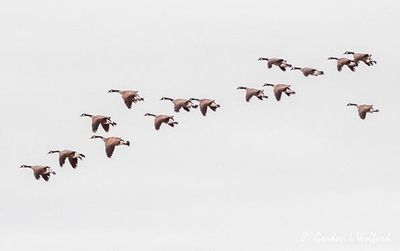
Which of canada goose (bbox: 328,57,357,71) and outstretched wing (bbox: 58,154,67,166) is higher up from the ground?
canada goose (bbox: 328,57,357,71)

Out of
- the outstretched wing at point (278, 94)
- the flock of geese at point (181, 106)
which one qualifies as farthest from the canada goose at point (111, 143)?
the outstretched wing at point (278, 94)

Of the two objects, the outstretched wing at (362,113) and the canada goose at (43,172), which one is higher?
the outstretched wing at (362,113)

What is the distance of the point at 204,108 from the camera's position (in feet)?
381

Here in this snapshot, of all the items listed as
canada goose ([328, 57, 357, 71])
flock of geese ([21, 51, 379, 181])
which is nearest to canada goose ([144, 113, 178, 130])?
flock of geese ([21, 51, 379, 181])

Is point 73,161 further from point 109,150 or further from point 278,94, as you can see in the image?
point 278,94

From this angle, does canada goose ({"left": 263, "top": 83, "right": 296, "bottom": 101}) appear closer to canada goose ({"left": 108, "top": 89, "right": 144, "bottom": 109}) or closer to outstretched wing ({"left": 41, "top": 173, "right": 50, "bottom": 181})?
canada goose ({"left": 108, "top": 89, "right": 144, "bottom": 109})

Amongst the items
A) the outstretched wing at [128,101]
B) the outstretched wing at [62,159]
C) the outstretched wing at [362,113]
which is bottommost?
the outstretched wing at [62,159]

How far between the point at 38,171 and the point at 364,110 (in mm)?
27103

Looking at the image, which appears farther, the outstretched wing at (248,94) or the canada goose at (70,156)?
the outstretched wing at (248,94)

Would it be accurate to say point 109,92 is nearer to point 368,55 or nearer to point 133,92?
point 133,92

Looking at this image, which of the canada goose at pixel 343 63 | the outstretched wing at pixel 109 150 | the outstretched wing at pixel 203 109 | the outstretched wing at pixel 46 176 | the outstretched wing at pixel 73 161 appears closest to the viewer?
the outstretched wing at pixel 109 150

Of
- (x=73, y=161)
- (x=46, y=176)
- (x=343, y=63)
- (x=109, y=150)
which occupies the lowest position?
(x=109, y=150)

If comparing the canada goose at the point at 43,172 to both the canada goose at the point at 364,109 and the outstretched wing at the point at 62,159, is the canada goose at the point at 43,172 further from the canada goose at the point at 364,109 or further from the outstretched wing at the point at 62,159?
the canada goose at the point at 364,109

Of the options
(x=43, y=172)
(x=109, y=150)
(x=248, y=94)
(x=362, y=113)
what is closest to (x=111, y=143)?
(x=109, y=150)
